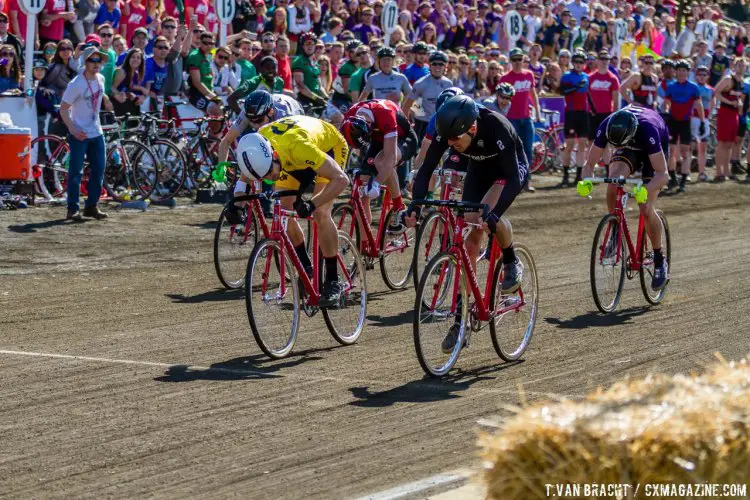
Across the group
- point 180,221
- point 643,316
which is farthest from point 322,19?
point 643,316

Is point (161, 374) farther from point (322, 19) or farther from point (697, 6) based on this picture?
point (697, 6)

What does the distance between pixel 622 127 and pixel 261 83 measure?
8617mm

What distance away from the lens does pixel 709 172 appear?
28172 millimetres

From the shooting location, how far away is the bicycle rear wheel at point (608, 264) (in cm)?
1173

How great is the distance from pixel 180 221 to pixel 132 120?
7.00ft

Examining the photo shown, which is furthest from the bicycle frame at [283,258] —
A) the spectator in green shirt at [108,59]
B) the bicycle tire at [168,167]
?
the spectator in green shirt at [108,59]

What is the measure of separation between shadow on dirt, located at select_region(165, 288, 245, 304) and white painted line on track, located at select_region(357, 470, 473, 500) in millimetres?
6074

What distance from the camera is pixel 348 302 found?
1034 cm

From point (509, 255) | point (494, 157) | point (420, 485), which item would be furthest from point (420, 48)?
point (420, 485)

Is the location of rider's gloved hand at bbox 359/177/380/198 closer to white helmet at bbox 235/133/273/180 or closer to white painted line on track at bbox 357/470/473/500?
white helmet at bbox 235/133/273/180

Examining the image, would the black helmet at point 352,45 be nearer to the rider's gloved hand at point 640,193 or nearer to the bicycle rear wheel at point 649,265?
the bicycle rear wheel at point 649,265

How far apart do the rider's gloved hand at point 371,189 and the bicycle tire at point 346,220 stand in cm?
22

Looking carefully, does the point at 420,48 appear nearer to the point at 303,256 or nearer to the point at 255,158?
the point at 303,256

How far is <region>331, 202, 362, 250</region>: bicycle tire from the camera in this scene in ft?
41.0
